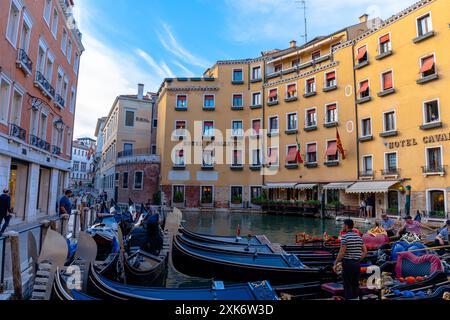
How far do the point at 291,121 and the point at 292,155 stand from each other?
95.0 inches

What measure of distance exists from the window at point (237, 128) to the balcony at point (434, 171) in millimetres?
11988

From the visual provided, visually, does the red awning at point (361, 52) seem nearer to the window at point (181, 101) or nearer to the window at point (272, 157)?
the window at point (272, 157)

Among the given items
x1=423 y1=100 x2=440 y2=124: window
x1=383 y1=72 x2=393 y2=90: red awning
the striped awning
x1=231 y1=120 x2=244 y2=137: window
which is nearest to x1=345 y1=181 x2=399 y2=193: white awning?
the striped awning

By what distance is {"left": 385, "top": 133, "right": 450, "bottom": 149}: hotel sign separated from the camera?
13611 millimetres

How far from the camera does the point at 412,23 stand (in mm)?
15117

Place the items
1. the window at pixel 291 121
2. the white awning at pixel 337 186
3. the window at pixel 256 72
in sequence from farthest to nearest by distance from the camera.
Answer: the window at pixel 256 72
the window at pixel 291 121
the white awning at pixel 337 186

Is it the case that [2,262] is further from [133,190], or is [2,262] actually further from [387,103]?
[133,190]

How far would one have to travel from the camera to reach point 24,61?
30.7 feet

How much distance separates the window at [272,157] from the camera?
21.5m

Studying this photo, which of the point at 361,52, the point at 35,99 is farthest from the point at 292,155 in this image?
the point at 35,99

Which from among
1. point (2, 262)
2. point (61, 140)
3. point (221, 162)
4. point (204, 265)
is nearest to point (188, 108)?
point (221, 162)

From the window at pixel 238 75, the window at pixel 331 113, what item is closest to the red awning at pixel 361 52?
the window at pixel 331 113

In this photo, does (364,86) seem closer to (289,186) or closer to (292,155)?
(292,155)

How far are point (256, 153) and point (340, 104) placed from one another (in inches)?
263
